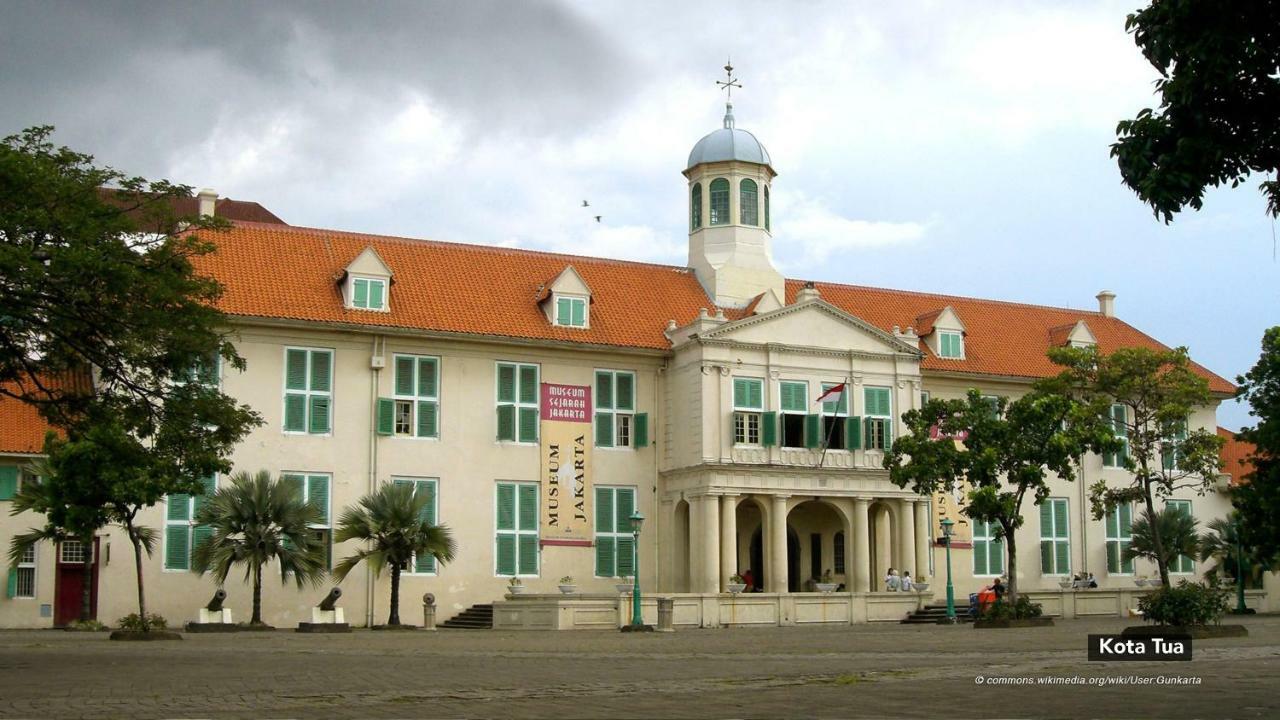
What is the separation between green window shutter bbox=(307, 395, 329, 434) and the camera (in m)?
40.1

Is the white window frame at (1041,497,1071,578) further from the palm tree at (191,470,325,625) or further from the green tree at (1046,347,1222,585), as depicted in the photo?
the palm tree at (191,470,325,625)

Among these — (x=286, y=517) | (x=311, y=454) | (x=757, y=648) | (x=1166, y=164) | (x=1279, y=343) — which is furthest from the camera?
(x=1279, y=343)

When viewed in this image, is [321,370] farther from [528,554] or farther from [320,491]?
[528,554]

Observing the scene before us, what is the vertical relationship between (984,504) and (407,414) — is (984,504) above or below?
below

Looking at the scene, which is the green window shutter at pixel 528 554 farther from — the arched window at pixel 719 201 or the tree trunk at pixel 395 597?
the arched window at pixel 719 201

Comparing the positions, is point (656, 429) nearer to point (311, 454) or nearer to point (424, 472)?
point (424, 472)

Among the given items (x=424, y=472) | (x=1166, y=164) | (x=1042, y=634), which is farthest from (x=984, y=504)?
(x=1166, y=164)

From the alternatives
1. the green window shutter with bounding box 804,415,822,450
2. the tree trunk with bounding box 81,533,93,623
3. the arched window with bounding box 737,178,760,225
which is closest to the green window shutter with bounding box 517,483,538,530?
the green window shutter with bounding box 804,415,822,450

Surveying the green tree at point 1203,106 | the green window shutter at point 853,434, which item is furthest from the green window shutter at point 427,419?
the green tree at point 1203,106

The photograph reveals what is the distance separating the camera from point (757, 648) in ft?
82.6

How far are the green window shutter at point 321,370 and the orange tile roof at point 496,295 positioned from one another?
1118 mm

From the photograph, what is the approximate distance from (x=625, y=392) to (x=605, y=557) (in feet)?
16.5

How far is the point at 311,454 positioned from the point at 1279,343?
3016cm

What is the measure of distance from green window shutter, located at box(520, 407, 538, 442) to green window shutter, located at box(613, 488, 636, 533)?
312cm
